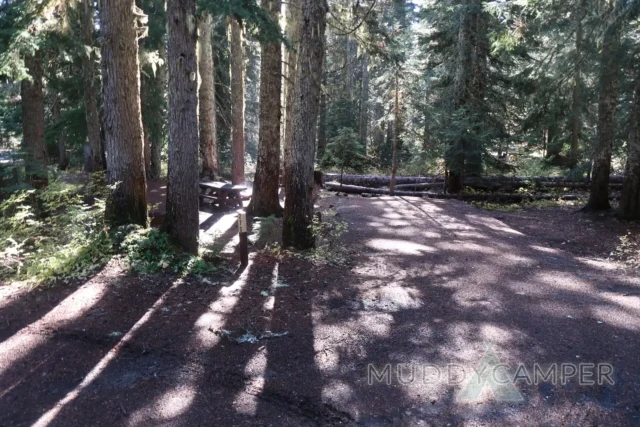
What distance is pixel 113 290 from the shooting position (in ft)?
20.8

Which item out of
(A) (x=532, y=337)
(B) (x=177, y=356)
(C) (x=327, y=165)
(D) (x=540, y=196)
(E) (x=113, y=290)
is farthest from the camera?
(C) (x=327, y=165)

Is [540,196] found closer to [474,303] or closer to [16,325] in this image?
[474,303]

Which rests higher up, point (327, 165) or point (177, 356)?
point (327, 165)

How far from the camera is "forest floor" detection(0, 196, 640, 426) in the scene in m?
3.96

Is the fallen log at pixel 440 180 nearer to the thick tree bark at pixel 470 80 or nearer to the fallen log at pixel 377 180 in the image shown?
the fallen log at pixel 377 180

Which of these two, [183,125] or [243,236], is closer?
[183,125]

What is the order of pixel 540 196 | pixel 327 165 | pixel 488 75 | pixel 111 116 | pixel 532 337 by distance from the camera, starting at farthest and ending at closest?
pixel 327 165, pixel 488 75, pixel 540 196, pixel 111 116, pixel 532 337

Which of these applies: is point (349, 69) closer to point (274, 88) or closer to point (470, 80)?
point (470, 80)

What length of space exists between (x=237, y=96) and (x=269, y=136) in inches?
186

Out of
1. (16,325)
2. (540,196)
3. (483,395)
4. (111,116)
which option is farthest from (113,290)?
(540,196)

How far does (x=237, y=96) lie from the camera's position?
1523 cm

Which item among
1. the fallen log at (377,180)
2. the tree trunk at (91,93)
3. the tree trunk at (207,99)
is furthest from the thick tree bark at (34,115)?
the fallen log at (377,180)

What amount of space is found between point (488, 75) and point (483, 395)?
1819 cm

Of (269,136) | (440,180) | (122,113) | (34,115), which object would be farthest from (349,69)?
(122,113)
